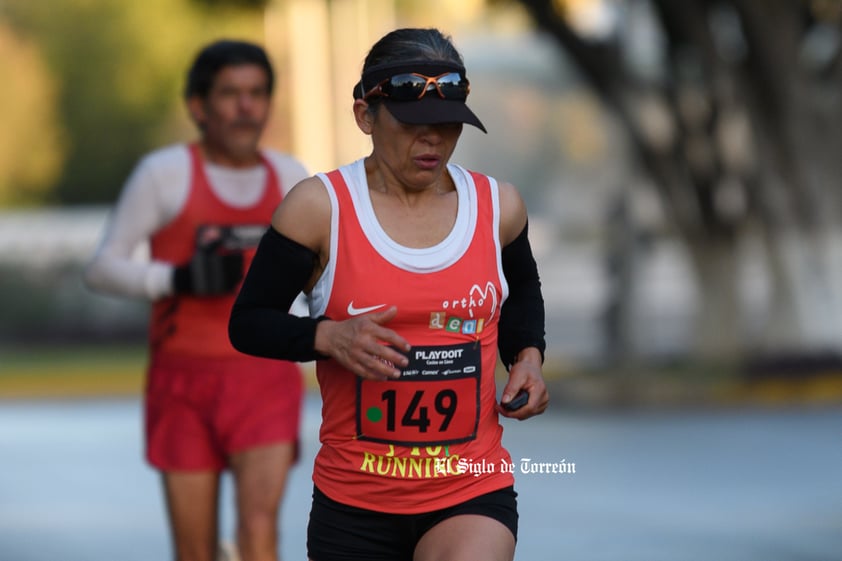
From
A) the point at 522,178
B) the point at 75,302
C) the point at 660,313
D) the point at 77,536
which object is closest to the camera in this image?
the point at 77,536

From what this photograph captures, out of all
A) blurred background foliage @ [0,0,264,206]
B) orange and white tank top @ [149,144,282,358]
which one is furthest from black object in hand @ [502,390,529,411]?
blurred background foliage @ [0,0,264,206]

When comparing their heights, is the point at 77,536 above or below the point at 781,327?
below

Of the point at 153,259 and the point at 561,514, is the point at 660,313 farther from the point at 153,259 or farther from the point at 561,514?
the point at 153,259

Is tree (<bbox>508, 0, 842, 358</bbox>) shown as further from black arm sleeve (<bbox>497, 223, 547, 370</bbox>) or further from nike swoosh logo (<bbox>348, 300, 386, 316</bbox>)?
nike swoosh logo (<bbox>348, 300, 386, 316</bbox>)

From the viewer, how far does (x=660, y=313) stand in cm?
3288

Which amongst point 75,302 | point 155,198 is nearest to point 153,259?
point 155,198

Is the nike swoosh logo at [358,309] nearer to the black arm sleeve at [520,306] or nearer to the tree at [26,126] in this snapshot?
the black arm sleeve at [520,306]

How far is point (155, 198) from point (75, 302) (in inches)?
874

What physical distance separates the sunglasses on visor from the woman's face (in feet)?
0.16

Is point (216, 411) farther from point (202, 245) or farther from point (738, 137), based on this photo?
point (738, 137)

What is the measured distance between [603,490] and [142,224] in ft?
17.9

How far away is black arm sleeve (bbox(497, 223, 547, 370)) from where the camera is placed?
409cm

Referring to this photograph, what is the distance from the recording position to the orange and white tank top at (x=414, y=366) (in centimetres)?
376

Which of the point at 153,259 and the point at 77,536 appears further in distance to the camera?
the point at 77,536
